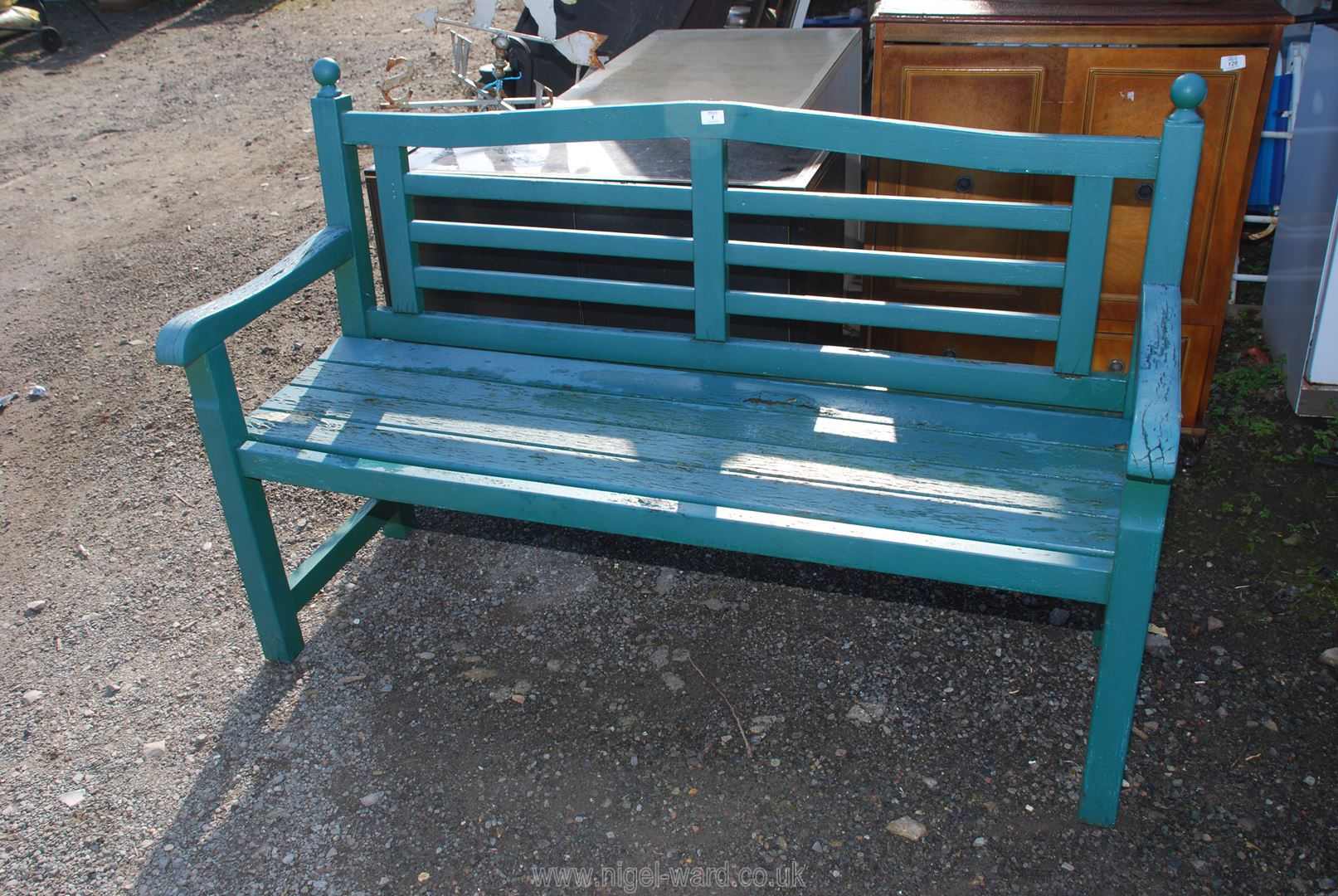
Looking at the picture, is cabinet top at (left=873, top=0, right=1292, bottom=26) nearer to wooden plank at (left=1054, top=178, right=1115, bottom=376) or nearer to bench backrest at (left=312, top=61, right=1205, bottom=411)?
bench backrest at (left=312, top=61, right=1205, bottom=411)

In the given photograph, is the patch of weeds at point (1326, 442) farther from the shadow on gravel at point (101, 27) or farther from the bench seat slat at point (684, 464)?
the shadow on gravel at point (101, 27)

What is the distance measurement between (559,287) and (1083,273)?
129cm

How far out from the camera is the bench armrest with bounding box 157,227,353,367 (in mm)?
2453

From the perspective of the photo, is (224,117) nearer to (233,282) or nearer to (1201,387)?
(233,282)

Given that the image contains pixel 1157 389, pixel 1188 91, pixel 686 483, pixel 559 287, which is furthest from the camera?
pixel 559 287

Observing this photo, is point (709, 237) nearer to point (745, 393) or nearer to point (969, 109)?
point (745, 393)

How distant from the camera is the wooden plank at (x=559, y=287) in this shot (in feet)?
9.07

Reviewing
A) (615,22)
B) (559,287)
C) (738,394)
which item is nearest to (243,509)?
(559,287)

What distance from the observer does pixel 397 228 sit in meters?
2.95

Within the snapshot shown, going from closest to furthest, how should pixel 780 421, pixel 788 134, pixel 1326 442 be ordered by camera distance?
pixel 788 134
pixel 780 421
pixel 1326 442

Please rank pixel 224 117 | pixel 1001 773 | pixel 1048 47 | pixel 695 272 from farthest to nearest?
pixel 224 117 → pixel 1048 47 → pixel 695 272 → pixel 1001 773

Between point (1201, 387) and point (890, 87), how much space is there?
1401 mm

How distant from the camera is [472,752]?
2604mm

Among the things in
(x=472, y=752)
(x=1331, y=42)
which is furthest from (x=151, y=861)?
(x=1331, y=42)
